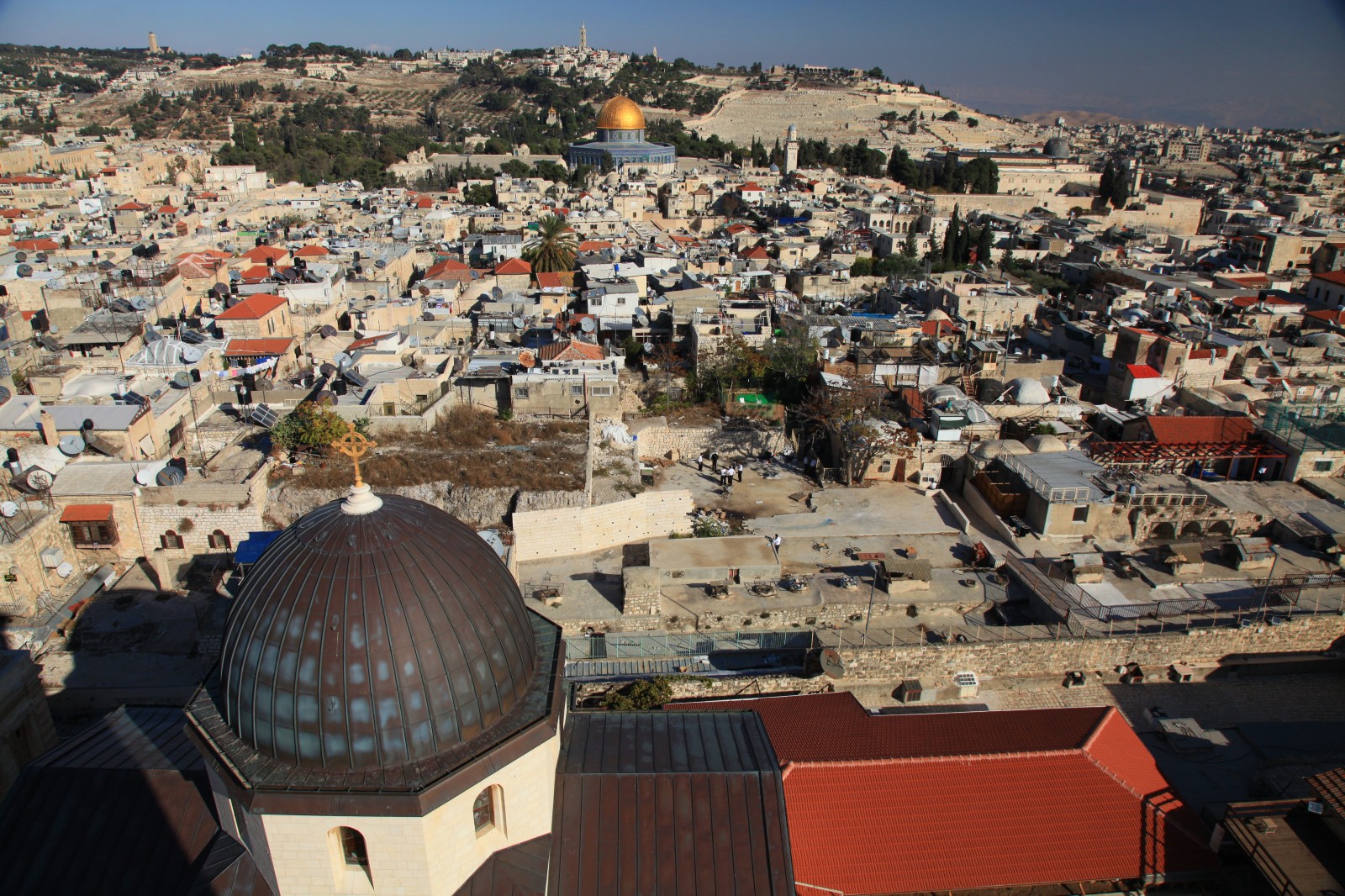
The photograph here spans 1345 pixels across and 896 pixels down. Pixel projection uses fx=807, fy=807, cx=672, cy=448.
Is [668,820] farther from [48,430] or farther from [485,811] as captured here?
[48,430]

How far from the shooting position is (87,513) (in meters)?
16.1

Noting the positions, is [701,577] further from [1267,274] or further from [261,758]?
[1267,274]

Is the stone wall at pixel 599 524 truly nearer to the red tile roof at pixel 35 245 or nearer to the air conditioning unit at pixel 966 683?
the air conditioning unit at pixel 966 683

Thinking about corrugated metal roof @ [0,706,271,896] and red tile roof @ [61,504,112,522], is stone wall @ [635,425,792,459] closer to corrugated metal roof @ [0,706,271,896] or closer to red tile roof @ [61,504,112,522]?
red tile roof @ [61,504,112,522]

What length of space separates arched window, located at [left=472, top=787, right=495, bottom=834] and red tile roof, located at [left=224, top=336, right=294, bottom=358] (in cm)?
2092

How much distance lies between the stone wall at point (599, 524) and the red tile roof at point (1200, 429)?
12.7 metres

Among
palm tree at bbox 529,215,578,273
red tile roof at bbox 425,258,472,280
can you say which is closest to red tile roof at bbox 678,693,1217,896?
red tile roof at bbox 425,258,472,280

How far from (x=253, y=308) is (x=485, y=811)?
23.8 metres

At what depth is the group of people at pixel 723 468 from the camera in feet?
68.8

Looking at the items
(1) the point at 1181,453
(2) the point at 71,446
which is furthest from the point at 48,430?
(1) the point at 1181,453

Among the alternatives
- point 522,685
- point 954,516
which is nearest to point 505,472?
point 954,516

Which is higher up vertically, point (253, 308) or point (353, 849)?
point (253, 308)

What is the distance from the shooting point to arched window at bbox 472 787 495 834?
6.80 meters

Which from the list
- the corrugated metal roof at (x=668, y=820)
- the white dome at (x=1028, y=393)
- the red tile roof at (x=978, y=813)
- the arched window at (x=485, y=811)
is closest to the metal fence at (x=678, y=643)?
the red tile roof at (x=978, y=813)
